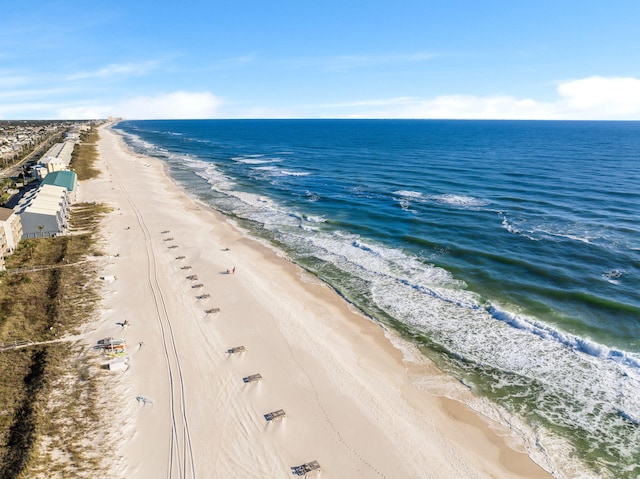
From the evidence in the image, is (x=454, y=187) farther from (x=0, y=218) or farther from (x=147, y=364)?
(x=0, y=218)

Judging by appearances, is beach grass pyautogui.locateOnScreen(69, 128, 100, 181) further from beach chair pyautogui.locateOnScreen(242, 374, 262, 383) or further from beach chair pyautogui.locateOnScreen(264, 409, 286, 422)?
beach chair pyautogui.locateOnScreen(264, 409, 286, 422)

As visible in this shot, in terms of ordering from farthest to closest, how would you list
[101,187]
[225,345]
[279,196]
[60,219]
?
[101,187], [279,196], [60,219], [225,345]

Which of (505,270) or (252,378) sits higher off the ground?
(505,270)

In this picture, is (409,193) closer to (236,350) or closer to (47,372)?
(236,350)

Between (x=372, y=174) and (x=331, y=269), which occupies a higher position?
(x=372, y=174)

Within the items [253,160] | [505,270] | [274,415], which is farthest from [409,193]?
[253,160]

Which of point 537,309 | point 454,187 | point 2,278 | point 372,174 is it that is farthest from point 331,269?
point 372,174

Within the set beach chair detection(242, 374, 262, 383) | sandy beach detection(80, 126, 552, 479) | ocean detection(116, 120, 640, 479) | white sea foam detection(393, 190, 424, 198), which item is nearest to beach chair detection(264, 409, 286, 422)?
sandy beach detection(80, 126, 552, 479)
